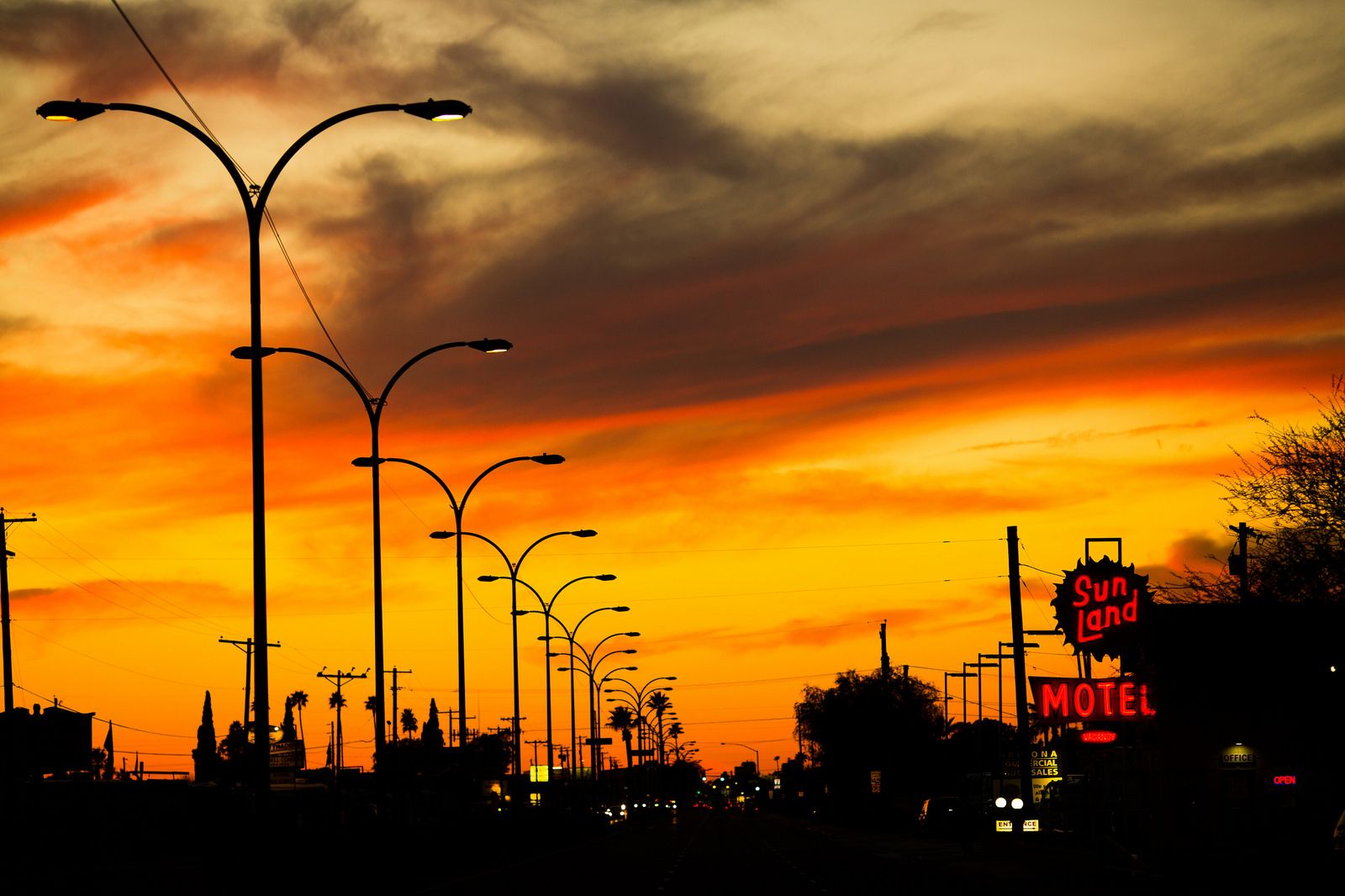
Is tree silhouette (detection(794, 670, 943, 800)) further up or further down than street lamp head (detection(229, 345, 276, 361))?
further down

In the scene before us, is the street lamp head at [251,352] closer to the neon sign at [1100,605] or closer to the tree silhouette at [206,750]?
the neon sign at [1100,605]

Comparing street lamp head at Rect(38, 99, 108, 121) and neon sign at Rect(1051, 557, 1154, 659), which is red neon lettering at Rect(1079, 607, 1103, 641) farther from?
street lamp head at Rect(38, 99, 108, 121)

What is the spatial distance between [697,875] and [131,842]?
36.0m

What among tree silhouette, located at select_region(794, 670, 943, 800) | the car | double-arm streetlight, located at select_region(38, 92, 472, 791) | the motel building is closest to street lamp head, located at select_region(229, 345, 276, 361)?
double-arm streetlight, located at select_region(38, 92, 472, 791)

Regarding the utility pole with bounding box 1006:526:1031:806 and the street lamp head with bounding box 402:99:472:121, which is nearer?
the street lamp head with bounding box 402:99:472:121

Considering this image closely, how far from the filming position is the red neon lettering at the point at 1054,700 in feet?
176

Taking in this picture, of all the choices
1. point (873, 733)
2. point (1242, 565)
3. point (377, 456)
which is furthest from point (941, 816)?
point (873, 733)

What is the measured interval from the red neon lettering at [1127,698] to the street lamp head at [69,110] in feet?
129

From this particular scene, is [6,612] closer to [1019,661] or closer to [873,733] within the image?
[1019,661]

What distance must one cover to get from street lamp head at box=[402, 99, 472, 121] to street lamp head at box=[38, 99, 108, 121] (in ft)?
14.9

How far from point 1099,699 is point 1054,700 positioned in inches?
57.0

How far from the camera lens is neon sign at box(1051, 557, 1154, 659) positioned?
54.5 metres

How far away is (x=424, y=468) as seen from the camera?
48.0m

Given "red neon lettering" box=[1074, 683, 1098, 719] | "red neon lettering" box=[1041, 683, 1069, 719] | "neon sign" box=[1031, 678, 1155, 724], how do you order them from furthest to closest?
"red neon lettering" box=[1041, 683, 1069, 719], "red neon lettering" box=[1074, 683, 1098, 719], "neon sign" box=[1031, 678, 1155, 724]
